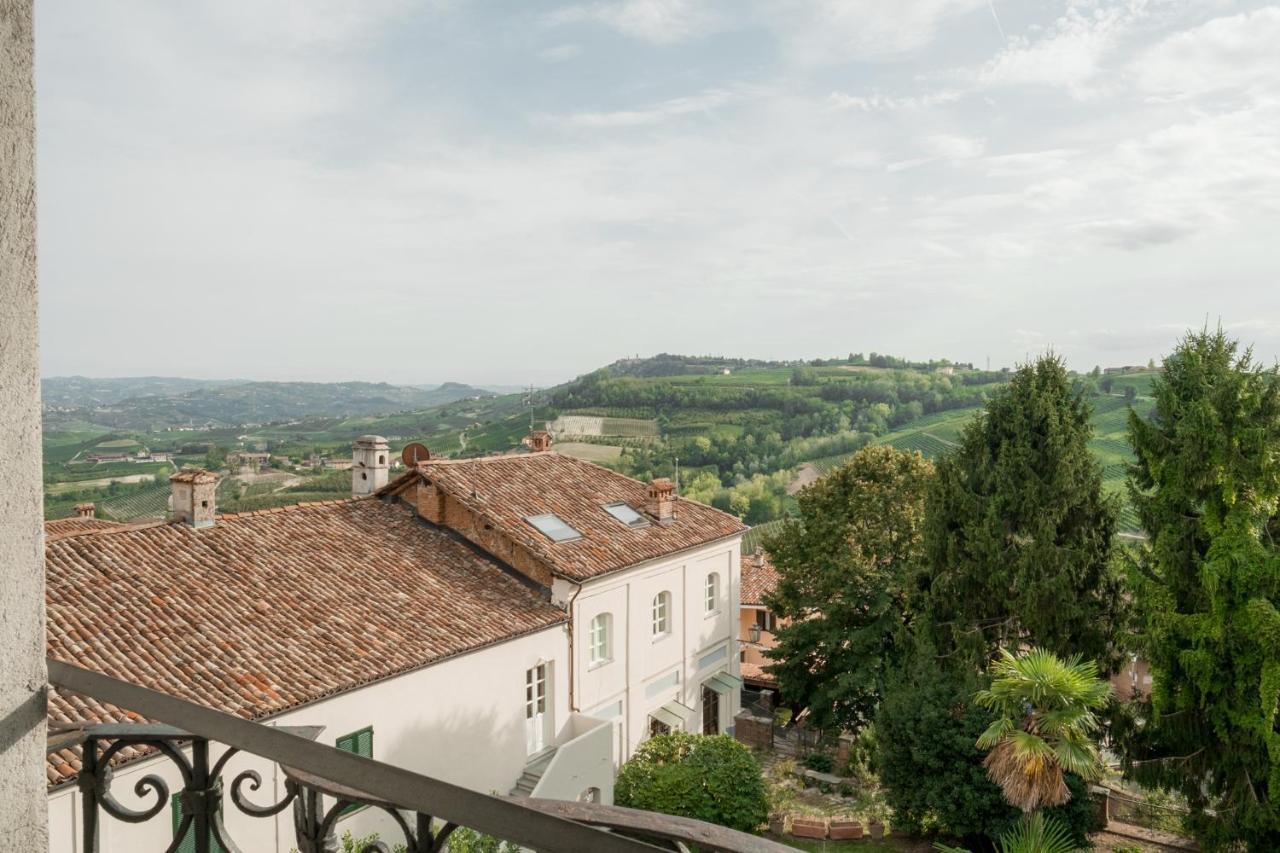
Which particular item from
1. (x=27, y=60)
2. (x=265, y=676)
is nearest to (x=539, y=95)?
(x=27, y=60)

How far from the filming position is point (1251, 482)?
51.2ft

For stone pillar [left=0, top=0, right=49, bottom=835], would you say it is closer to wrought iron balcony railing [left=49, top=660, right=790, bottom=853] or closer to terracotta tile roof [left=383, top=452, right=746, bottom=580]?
wrought iron balcony railing [left=49, top=660, right=790, bottom=853]

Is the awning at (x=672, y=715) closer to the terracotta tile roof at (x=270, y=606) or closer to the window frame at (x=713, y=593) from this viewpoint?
the window frame at (x=713, y=593)

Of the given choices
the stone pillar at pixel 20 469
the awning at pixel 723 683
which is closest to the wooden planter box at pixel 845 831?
the awning at pixel 723 683

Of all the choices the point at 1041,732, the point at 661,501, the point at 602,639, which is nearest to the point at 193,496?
the point at 602,639

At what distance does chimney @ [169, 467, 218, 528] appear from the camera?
1620cm

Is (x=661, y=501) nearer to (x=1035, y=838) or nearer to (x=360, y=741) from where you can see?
(x=360, y=741)

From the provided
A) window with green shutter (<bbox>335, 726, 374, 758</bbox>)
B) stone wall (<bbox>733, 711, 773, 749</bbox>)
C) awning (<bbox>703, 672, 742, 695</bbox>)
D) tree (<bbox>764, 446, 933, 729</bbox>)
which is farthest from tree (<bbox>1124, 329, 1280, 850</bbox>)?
window with green shutter (<bbox>335, 726, 374, 758</bbox>)

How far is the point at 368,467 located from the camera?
2220cm

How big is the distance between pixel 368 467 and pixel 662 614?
846cm

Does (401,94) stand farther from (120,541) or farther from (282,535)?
(282,535)

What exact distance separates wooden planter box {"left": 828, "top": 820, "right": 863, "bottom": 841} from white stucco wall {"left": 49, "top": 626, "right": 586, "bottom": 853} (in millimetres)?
4684

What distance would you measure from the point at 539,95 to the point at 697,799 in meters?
13.3

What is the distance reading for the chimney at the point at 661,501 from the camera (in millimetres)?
23531
